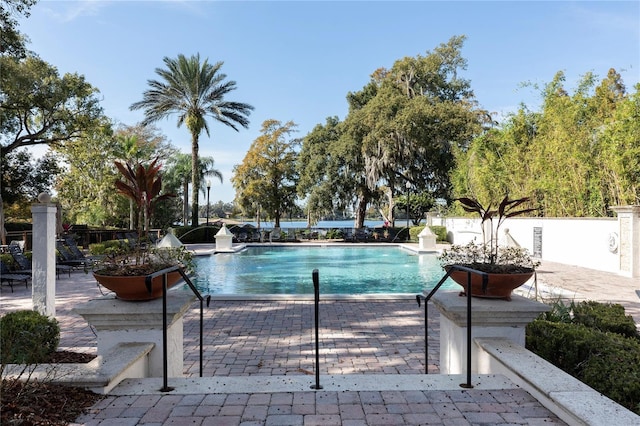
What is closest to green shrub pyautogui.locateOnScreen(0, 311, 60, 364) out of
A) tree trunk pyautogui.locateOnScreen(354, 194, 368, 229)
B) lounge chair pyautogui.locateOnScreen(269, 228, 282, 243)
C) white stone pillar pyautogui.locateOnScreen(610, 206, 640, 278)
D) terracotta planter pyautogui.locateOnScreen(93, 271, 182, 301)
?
terracotta planter pyautogui.locateOnScreen(93, 271, 182, 301)

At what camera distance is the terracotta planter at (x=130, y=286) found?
10.2 ft

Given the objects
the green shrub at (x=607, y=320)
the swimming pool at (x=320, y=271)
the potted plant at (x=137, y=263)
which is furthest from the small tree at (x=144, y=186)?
the swimming pool at (x=320, y=271)

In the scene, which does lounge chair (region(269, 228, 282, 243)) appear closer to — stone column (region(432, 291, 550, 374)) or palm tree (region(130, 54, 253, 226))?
palm tree (region(130, 54, 253, 226))

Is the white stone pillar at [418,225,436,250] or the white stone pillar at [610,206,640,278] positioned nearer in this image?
the white stone pillar at [610,206,640,278]

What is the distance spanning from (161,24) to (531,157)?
14191 mm

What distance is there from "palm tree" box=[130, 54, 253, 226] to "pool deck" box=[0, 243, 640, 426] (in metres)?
17.0

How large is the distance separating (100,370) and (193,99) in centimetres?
2406

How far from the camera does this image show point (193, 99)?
968 inches

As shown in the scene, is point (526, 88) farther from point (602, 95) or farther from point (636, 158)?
point (636, 158)

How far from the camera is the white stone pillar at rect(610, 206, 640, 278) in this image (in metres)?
10.5

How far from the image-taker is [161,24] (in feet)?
25.8

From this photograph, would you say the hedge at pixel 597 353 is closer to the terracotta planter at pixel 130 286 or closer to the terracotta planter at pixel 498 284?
the terracotta planter at pixel 498 284

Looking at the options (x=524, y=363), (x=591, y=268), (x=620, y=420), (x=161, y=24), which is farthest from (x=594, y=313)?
(x=591, y=268)

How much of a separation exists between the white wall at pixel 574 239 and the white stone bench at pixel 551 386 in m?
10.6
